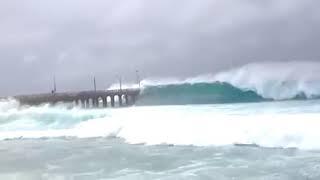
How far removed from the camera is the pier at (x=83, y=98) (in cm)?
5603

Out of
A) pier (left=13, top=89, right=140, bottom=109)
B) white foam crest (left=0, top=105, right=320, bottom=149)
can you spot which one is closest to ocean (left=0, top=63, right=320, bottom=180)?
white foam crest (left=0, top=105, right=320, bottom=149)

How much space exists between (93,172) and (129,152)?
433cm

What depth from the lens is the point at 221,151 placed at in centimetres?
1652

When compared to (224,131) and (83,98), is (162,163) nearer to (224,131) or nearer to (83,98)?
(224,131)

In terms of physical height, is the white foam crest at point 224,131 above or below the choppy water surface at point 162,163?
above

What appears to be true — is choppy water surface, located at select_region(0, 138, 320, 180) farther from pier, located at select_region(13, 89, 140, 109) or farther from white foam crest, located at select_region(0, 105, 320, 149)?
pier, located at select_region(13, 89, 140, 109)

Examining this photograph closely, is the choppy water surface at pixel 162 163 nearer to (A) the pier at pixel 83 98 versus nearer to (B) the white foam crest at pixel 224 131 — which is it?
(B) the white foam crest at pixel 224 131

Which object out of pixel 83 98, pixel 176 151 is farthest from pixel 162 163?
pixel 83 98

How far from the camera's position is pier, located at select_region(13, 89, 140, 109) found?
5603 centimetres

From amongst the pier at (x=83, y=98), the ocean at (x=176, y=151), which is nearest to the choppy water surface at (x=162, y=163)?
the ocean at (x=176, y=151)

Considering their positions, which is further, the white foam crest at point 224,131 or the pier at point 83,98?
the pier at point 83,98

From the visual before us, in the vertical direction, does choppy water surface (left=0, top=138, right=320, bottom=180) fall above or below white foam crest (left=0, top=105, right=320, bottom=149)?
below

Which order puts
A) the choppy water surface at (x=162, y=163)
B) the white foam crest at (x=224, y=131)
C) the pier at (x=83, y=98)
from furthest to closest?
the pier at (x=83, y=98) < the white foam crest at (x=224, y=131) < the choppy water surface at (x=162, y=163)

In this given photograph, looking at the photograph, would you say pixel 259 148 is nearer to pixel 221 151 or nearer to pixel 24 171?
pixel 221 151
